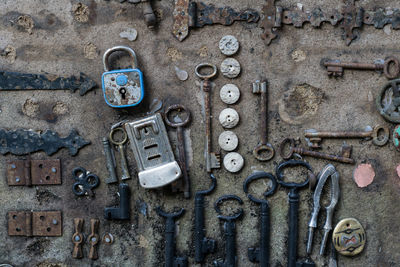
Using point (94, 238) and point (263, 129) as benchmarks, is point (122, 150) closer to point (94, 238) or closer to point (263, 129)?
point (94, 238)

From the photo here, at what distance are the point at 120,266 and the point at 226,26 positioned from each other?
1357 millimetres

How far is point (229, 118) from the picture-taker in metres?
2.21

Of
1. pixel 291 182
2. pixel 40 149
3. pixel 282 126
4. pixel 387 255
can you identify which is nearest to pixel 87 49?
pixel 40 149

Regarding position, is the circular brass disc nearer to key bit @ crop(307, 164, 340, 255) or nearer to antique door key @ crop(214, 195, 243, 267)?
key bit @ crop(307, 164, 340, 255)

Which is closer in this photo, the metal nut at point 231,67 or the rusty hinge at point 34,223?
the metal nut at point 231,67

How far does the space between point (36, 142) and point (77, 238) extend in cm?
55

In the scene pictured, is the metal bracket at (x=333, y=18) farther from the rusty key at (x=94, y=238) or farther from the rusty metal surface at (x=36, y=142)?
the rusty key at (x=94, y=238)

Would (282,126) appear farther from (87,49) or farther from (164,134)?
(87,49)

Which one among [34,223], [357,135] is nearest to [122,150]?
[34,223]

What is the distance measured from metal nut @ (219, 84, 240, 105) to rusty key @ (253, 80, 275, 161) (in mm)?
90

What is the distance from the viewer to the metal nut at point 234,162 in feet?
7.32

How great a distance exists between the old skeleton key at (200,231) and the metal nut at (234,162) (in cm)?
10

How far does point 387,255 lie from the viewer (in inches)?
88.0

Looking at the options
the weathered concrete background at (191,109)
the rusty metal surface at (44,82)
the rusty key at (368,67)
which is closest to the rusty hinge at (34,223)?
the weathered concrete background at (191,109)
